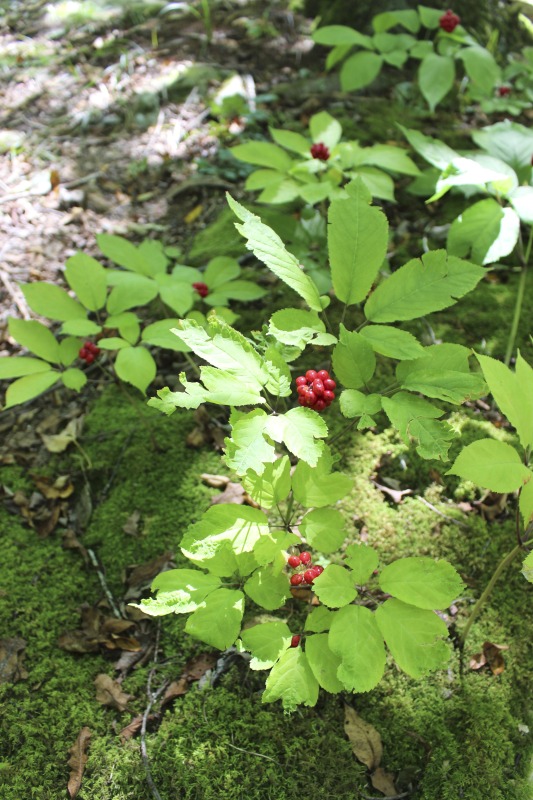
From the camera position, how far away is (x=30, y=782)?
1.56 metres

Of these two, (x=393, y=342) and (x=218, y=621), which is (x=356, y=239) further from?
(x=218, y=621)

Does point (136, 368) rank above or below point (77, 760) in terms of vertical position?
above

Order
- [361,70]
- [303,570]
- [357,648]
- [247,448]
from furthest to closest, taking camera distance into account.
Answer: [361,70] < [303,570] < [357,648] < [247,448]

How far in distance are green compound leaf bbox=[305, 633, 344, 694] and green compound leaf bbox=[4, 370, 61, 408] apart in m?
1.25

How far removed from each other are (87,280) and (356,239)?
45.1 inches

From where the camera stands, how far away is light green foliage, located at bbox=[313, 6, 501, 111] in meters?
2.98

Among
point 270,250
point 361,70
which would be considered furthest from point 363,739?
point 361,70

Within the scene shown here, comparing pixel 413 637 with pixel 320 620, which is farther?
pixel 320 620

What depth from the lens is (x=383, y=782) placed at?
1562 millimetres

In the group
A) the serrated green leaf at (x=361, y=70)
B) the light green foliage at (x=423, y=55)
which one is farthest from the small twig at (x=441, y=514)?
the serrated green leaf at (x=361, y=70)

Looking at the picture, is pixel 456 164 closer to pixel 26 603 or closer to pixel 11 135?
pixel 26 603

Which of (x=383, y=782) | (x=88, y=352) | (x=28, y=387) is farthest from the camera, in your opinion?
(x=88, y=352)

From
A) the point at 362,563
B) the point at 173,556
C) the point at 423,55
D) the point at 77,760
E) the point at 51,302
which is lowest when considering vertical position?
the point at 77,760

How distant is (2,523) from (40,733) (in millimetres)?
829
